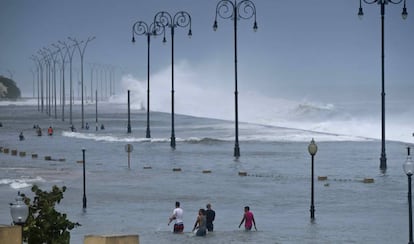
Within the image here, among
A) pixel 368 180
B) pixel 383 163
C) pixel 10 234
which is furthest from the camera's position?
pixel 383 163

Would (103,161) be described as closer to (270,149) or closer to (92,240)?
(270,149)

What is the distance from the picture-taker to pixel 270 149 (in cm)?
6475

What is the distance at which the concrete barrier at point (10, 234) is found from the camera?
1362 centimetres

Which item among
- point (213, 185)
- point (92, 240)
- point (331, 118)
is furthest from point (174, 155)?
point (331, 118)

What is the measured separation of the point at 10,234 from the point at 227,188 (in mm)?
26123

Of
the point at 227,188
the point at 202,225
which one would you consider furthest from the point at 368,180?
the point at 202,225

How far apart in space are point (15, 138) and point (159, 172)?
37.0m

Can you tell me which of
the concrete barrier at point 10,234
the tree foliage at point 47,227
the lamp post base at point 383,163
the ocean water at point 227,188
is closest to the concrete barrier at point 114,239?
the concrete barrier at point 10,234

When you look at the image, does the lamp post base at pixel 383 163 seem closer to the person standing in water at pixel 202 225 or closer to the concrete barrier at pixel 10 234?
the person standing in water at pixel 202 225

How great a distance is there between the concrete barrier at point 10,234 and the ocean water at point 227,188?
12023mm

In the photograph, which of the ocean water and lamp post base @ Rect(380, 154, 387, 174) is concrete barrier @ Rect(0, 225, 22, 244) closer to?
the ocean water

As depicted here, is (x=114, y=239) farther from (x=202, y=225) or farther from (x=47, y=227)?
(x=202, y=225)

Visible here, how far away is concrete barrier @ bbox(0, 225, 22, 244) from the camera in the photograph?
13617 mm

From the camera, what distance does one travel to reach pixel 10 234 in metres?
13.7
